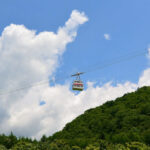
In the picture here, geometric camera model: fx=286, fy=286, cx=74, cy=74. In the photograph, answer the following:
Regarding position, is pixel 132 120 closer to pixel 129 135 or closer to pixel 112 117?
pixel 112 117

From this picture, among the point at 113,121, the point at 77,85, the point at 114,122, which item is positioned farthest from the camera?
the point at 113,121

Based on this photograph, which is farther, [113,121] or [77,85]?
[113,121]

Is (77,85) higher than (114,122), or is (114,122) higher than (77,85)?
(77,85)

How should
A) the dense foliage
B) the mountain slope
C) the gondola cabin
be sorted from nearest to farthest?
the gondola cabin → the dense foliage → the mountain slope

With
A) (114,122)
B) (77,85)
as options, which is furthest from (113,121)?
(77,85)

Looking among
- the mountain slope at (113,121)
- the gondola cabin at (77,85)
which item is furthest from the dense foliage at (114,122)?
the gondola cabin at (77,85)

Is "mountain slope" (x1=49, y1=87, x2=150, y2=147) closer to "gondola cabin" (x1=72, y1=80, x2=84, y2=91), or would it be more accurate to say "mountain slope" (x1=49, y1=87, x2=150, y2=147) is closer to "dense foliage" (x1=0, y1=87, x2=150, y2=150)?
"dense foliage" (x1=0, y1=87, x2=150, y2=150)

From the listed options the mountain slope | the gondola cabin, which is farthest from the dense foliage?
the gondola cabin

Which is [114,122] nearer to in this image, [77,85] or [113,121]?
[113,121]
